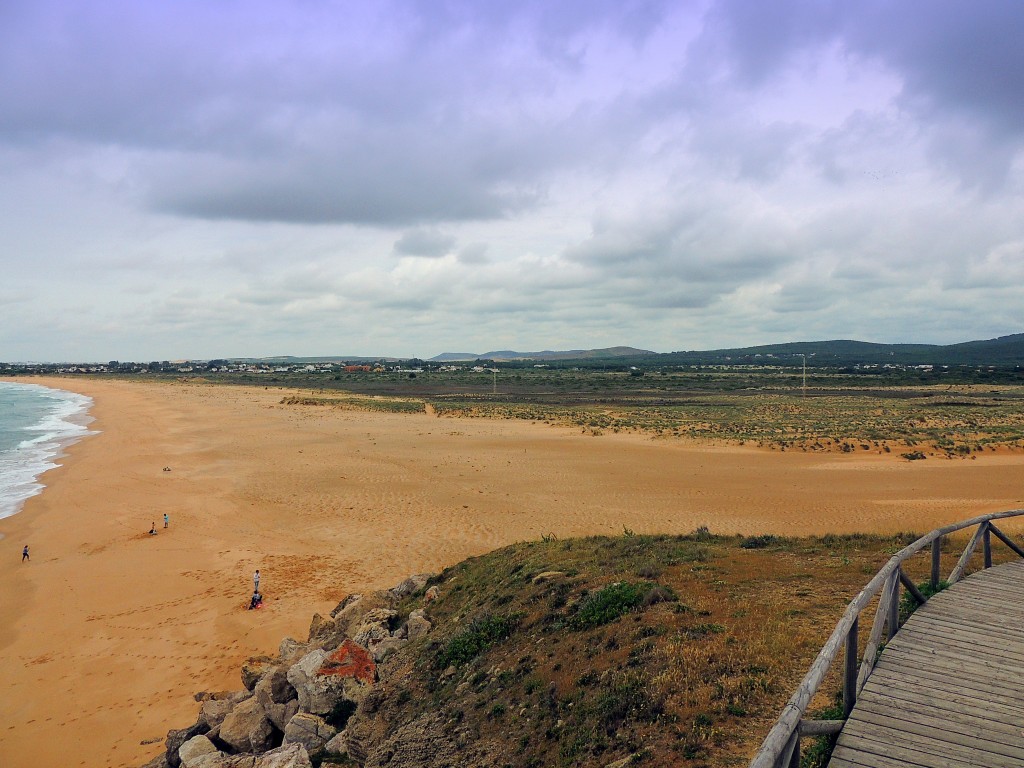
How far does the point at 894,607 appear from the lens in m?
6.31

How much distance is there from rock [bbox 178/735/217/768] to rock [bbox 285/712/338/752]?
134 centimetres

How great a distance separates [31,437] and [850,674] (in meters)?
59.2

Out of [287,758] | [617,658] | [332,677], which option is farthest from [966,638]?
[332,677]

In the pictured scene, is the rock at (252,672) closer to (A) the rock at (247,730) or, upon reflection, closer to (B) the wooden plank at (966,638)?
(A) the rock at (247,730)

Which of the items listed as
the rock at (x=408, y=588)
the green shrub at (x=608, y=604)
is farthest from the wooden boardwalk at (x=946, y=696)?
the rock at (x=408, y=588)

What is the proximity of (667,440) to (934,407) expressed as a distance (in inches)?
1327

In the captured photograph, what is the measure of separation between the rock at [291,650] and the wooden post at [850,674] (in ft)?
30.8

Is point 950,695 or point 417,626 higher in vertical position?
point 950,695

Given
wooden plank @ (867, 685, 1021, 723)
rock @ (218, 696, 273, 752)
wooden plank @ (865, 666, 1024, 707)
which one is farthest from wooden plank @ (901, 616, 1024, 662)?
rock @ (218, 696, 273, 752)

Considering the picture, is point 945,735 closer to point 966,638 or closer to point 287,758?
point 966,638

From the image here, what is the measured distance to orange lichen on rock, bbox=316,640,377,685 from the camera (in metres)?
9.45

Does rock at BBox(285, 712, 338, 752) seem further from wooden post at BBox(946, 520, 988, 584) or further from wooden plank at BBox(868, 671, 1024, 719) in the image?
wooden post at BBox(946, 520, 988, 584)

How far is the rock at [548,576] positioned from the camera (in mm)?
10500

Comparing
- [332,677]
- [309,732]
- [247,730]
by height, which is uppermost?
[332,677]
